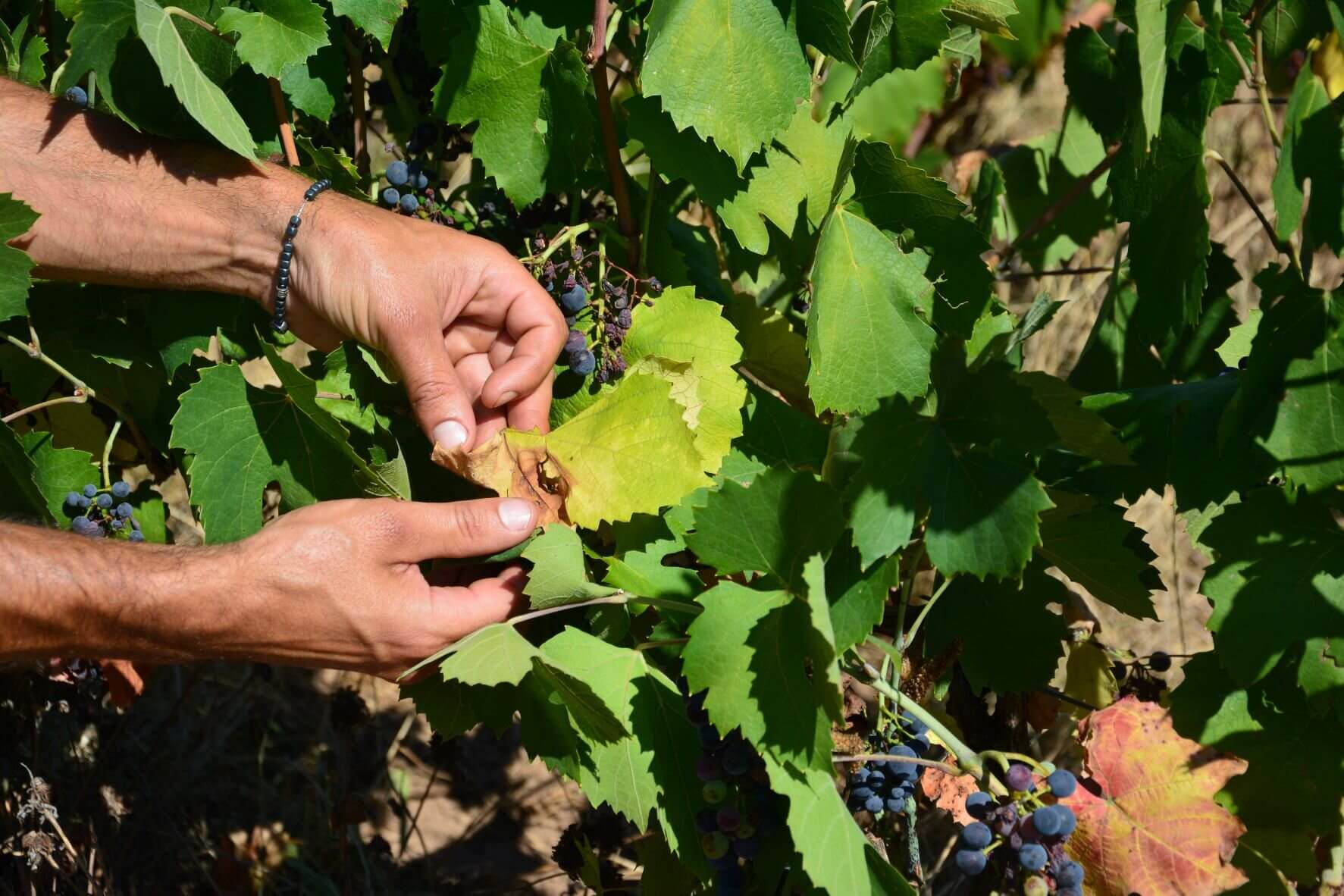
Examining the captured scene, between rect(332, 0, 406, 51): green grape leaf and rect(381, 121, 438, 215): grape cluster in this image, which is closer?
rect(332, 0, 406, 51): green grape leaf

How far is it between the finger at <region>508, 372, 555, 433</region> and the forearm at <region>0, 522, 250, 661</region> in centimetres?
50

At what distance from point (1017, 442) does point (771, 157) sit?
69 cm

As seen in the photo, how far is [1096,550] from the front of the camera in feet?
6.15

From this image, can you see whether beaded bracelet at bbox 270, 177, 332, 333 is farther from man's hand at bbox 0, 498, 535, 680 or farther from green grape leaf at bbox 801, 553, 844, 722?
green grape leaf at bbox 801, 553, 844, 722

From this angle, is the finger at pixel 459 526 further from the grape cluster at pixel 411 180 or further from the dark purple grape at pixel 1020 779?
the dark purple grape at pixel 1020 779

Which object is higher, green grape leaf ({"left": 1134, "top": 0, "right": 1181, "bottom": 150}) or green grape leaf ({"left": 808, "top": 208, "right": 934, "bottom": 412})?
green grape leaf ({"left": 1134, "top": 0, "right": 1181, "bottom": 150})

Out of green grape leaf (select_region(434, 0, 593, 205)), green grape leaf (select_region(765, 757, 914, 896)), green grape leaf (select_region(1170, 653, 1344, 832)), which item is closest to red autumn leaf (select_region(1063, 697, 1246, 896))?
green grape leaf (select_region(1170, 653, 1344, 832))

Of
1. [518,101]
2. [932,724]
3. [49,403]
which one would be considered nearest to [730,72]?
[518,101]

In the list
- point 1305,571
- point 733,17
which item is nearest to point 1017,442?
point 1305,571

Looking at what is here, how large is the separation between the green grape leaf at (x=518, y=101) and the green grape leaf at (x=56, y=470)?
97 cm

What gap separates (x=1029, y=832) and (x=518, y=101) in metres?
1.39

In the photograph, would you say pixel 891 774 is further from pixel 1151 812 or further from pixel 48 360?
pixel 48 360

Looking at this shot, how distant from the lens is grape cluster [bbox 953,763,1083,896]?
5.26 ft

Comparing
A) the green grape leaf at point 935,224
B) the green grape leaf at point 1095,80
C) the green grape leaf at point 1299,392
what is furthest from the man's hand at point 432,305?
the green grape leaf at point 1095,80
